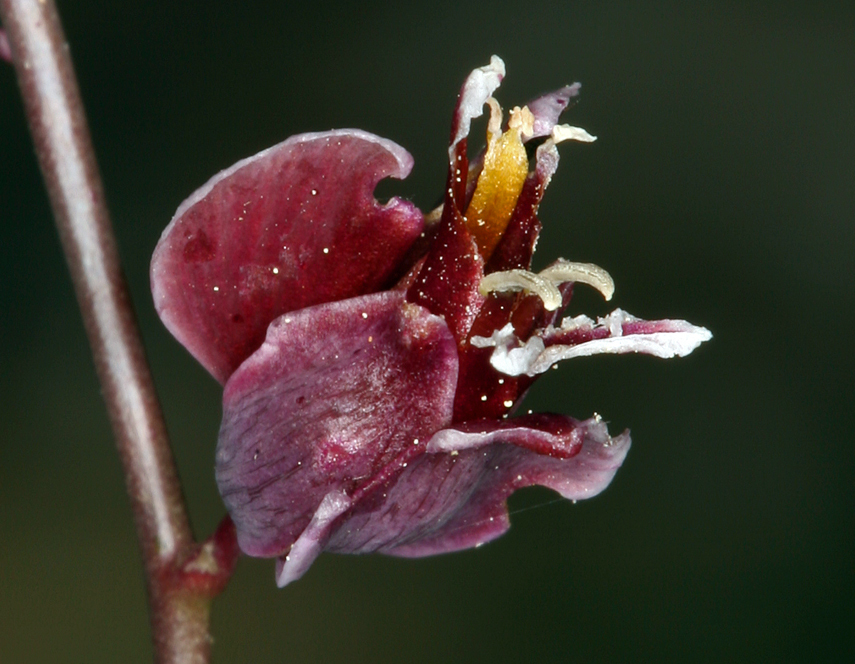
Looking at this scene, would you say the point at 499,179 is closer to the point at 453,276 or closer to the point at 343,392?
the point at 453,276

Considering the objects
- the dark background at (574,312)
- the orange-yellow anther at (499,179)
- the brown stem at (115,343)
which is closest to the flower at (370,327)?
the orange-yellow anther at (499,179)

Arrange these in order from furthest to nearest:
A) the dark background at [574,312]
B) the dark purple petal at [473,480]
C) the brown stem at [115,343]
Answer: the dark background at [574,312] → the brown stem at [115,343] → the dark purple petal at [473,480]

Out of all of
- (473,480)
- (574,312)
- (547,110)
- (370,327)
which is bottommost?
(574,312)

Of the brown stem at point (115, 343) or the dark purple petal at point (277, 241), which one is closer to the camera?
the dark purple petal at point (277, 241)

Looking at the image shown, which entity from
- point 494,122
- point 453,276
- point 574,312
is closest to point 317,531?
point 453,276

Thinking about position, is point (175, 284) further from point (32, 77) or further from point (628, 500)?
point (628, 500)

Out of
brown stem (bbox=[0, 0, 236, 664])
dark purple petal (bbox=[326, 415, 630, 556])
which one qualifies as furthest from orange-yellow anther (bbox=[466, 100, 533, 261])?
brown stem (bbox=[0, 0, 236, 664])

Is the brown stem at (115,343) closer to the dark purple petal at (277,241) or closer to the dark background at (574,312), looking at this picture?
the dark purple petal at (277,241)

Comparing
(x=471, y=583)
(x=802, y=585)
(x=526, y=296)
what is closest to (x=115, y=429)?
(x=526, y=296)
